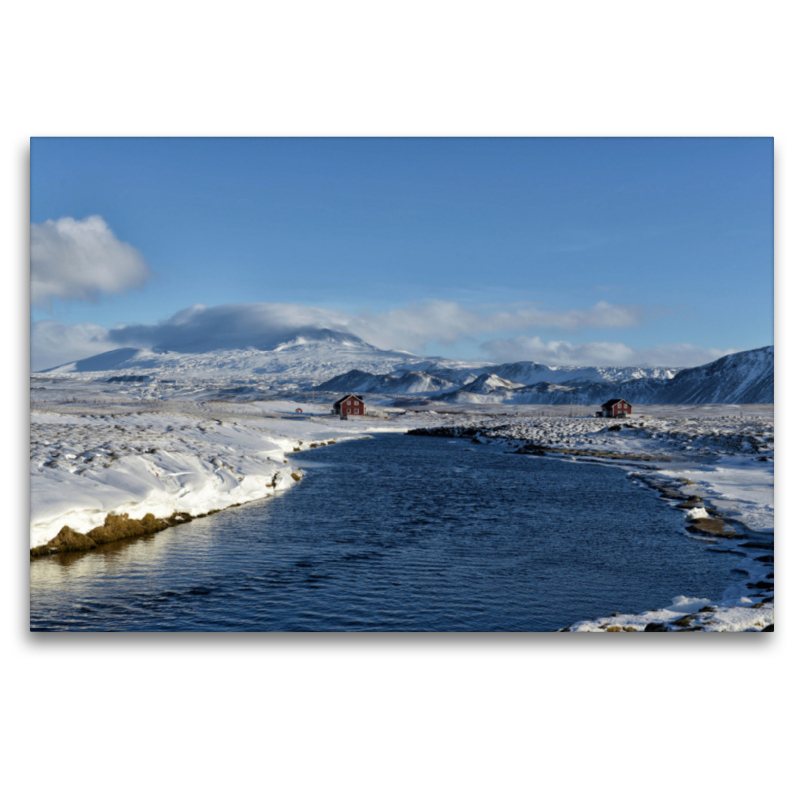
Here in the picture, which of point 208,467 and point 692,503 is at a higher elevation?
point 208,467

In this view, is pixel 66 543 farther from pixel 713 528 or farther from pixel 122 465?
pixel 713 528

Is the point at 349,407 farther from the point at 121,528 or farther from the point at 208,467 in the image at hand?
the point at 121,528

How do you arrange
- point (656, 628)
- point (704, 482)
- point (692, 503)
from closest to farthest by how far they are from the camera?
1. point (656, 628)
2. point (692, 503)
3. point (704, 482)

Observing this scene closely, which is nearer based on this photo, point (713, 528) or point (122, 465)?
point (713, 528)

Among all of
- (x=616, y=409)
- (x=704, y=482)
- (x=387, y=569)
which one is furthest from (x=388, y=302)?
(x=616, y=409)

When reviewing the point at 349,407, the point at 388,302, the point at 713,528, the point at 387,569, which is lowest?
the point at 387,569

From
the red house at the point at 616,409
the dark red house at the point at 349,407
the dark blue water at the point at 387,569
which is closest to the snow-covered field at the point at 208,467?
the dark blue water at the point at 387,569

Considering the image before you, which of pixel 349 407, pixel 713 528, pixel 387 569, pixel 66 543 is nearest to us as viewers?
pixel 66 543

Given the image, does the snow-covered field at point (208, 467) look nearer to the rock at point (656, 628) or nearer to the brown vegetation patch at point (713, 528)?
the rock at point (656, 628)
